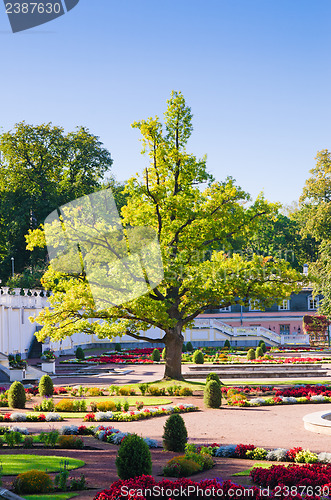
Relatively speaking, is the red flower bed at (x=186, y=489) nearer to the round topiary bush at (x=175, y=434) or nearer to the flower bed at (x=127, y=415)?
the round topiary bush at (x=175, y=434)

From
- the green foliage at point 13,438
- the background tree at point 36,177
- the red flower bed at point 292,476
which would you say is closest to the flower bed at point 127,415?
the green foliage at point 13,438

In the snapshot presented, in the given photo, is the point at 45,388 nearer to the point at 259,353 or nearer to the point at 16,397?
the point at 16,397

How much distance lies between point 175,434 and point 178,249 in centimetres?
1530

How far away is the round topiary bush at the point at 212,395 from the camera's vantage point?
22.0 meters

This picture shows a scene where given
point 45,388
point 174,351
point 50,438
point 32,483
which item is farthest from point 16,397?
point 32,483

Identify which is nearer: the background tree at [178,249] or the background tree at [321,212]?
the background tree at [178,249]

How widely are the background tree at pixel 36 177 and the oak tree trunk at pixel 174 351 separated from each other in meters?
33.4

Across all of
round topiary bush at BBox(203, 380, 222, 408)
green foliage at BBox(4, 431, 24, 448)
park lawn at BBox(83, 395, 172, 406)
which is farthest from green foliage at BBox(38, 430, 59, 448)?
round topiary bush at BBox(203, 380, 222, 408)

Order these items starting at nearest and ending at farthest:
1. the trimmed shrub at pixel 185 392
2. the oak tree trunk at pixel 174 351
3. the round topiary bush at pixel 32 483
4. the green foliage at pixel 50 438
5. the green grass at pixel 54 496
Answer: the green grass at pixel 54 496
the round topiary bush at pixel 32 483
the green foliage at pixel 50 438
the trimmed shrub at pixel 185 392
the oak tree trunk at pixel 174 351

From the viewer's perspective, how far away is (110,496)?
905cm

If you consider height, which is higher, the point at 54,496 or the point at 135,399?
the point at 54,496

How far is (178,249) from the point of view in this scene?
28.7 meters

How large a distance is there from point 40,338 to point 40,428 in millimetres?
10085

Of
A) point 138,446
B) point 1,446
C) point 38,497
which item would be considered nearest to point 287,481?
point 138,446
